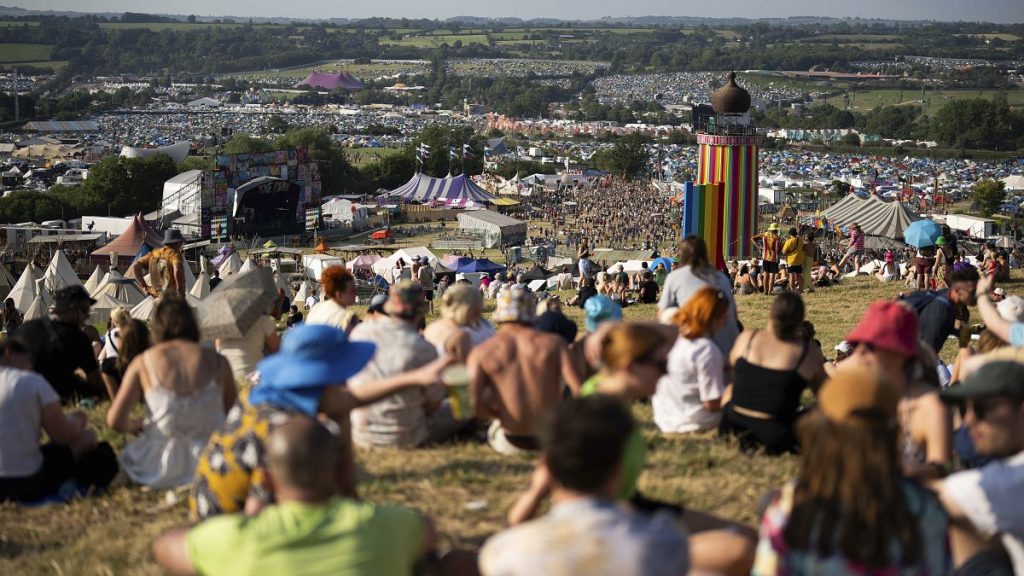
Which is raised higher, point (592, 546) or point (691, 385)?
point (592, 546)

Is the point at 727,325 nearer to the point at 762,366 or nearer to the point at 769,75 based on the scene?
the point at 762,366

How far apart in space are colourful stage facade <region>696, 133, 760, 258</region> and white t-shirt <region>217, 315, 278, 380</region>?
843 inches

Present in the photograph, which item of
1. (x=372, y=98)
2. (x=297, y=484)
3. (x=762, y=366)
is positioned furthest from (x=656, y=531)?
(x=372, y=98)

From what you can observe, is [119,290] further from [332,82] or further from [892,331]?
[332,82]

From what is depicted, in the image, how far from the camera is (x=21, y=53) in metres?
193

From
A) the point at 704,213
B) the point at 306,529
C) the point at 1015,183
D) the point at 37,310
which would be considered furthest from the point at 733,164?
the point at 1015,183

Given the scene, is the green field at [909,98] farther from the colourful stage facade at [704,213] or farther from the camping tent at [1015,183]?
the colourful stage facade at [704,213]

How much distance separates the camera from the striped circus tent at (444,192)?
52.7m

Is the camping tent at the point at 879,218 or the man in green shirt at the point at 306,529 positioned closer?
the man in green shirt at the point at 306,529

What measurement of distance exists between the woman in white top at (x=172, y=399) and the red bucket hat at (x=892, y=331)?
2.29m

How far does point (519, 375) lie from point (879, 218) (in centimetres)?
2210

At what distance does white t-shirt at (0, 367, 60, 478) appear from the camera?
4.03 metres

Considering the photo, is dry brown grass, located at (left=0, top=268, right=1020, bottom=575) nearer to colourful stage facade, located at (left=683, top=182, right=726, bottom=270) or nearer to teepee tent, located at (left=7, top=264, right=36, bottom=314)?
teepee tent, located at (left=7, top=264, right=36, bottom=314)

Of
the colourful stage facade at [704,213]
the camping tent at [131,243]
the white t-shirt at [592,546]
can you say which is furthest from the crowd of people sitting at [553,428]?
the camping tent at [131,243]
